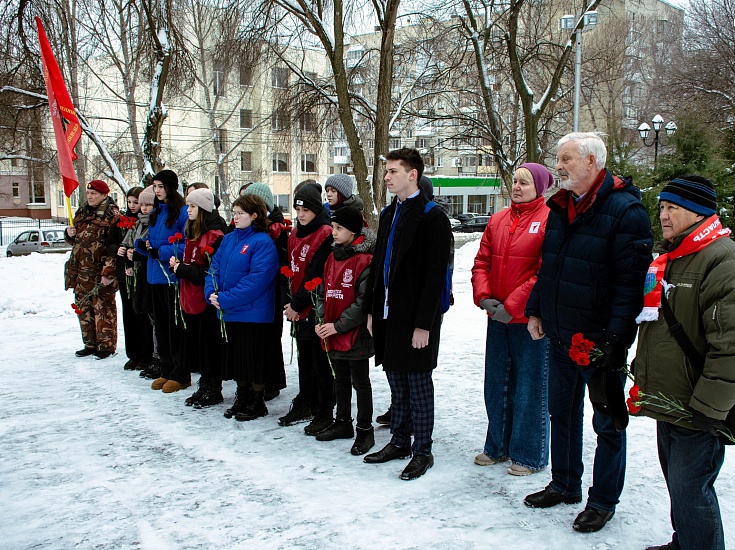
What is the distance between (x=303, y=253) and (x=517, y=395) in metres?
2.07

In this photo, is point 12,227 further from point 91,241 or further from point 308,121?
point 91,241

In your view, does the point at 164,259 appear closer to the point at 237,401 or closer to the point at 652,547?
the point at 237,401

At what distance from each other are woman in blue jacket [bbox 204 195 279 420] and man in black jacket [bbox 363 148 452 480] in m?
1.39

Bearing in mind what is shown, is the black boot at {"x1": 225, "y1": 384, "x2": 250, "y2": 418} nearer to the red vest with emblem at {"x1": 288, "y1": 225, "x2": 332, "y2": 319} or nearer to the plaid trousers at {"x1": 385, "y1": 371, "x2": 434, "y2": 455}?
the red vest with emblem at {"x1": 288, "y1": 225, "x2": 332, "y2": 319}

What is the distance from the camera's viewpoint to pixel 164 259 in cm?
660

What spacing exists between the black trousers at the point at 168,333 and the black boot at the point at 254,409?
1113mm

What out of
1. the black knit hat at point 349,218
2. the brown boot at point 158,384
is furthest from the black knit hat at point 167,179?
the black knit hat at point 349,218

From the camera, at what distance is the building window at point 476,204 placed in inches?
2462

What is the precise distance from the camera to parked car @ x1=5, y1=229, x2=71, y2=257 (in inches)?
1141

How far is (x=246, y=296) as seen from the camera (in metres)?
5.40

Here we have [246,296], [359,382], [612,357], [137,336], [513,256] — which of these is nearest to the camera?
[612,357]

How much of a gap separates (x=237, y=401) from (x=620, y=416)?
11.3 feet

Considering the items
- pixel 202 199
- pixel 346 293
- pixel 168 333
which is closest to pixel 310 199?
pixel 346 293

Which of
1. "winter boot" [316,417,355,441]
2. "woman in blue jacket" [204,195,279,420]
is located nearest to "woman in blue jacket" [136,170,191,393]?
"woman in blue jacket" [204,195,279,420]
